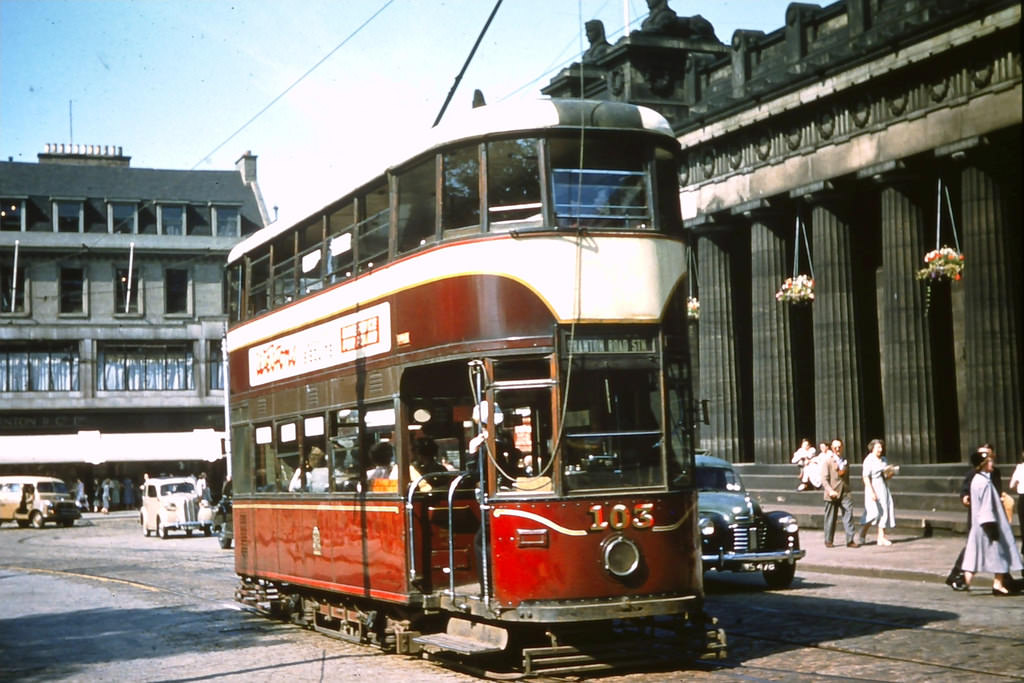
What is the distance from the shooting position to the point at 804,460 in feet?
106

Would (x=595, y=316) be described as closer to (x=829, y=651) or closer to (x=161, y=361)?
(x=829, y=651)

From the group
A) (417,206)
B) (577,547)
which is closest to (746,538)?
(577,547)

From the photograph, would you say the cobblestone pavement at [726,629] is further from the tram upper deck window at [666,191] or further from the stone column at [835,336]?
the stone column at [835,336]

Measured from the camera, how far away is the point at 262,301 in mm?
17453

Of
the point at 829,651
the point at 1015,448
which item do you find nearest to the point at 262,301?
the point at 829,651

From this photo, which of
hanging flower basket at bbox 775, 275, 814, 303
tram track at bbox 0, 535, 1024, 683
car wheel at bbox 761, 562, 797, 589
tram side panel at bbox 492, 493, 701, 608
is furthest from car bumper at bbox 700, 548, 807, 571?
hanging flower basket at bbox 775, 275, 814, 303

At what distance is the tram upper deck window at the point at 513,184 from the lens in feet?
38.5

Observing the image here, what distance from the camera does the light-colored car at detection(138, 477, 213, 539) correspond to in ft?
141

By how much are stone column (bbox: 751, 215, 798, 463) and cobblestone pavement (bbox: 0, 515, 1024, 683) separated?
9695mm

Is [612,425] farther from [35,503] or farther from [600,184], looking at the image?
[35,503]

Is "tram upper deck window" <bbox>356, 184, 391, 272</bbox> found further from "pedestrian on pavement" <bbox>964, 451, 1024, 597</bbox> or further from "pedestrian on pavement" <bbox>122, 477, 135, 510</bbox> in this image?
"pedestrian on pavement" <bbox>122, 477, 135, 510</bbox>

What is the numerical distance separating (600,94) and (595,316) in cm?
3051

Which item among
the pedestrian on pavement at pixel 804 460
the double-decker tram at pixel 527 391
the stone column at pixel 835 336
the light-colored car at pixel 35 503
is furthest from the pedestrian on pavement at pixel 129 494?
the double-decker tram at pixel 527 391

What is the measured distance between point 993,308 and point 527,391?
18.2 meters
